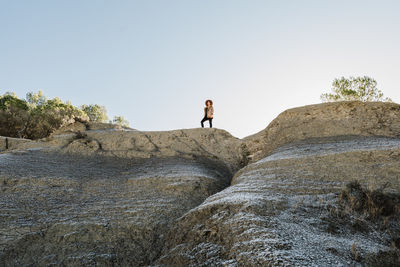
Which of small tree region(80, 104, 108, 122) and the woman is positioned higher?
small tree region(80, 104, 108, 122)

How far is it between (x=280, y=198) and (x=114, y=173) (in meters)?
4.35

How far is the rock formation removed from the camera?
2799mm

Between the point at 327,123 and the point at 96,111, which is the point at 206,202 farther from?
the point at 96,111

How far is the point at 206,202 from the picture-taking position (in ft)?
13.9

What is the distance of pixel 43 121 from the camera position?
16.3 m

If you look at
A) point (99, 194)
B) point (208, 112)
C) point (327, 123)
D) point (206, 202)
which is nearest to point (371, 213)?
point (206, 202)

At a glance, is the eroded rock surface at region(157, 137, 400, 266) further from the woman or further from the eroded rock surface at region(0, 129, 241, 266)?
the woman

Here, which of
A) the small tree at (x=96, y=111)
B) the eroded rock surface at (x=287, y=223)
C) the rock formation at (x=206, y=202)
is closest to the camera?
the eroded rock surface at (x=287, y=223)

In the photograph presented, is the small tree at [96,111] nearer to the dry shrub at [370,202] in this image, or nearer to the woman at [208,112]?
the woman at [208,112]

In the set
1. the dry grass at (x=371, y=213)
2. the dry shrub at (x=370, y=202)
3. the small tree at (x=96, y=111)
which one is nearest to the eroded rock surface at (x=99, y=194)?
the dry grass at (x=371, y=213)

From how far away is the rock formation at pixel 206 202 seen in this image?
280cm

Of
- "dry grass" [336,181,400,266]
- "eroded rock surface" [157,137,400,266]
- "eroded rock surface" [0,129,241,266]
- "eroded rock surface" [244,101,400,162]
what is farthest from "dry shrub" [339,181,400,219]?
"eroded rock surface" [244,101,400,162]

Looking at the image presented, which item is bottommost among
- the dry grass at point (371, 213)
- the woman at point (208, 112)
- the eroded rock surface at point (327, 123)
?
the dry grass at point (371, 213)

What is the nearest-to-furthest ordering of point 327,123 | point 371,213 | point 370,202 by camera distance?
point 371,213 → point 370,202 → point 327,123
